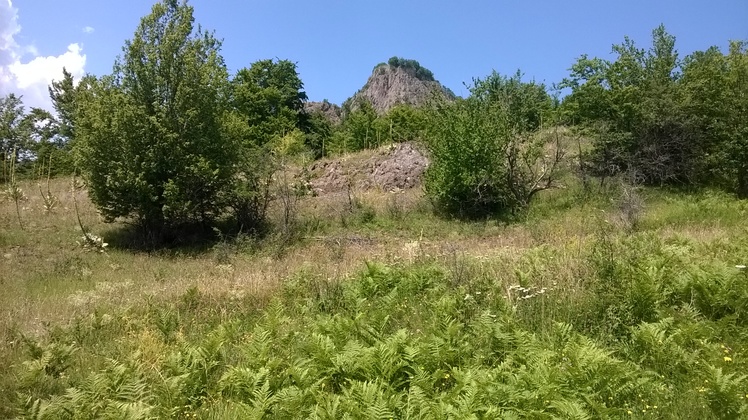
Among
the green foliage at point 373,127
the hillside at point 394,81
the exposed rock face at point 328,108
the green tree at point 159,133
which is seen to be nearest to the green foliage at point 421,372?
the green tree at point 159,133

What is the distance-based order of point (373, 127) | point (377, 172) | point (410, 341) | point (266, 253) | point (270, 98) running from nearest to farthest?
point (410, 341) → point (266, 253) → point (377, 172) → point (373, 127) → point (270, 98)

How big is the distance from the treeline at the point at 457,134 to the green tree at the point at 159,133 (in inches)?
1.7

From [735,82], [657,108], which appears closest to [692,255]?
[657,108]

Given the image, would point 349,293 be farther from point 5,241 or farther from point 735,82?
point 735,82

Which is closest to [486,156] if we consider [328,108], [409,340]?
[409,340]

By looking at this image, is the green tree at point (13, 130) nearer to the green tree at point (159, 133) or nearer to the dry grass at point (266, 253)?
the dry grass at point (266, 253)

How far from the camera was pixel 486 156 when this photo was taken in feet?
67.6

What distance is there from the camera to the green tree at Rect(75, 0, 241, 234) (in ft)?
55.1

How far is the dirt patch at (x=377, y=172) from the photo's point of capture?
26531 mm

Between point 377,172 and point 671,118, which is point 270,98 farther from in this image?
point 671,118

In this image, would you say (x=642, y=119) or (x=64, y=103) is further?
(x=64, y=103)

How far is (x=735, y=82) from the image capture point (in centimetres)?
2150

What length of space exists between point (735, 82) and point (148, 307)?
80.0 ft

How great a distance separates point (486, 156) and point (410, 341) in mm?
16504
